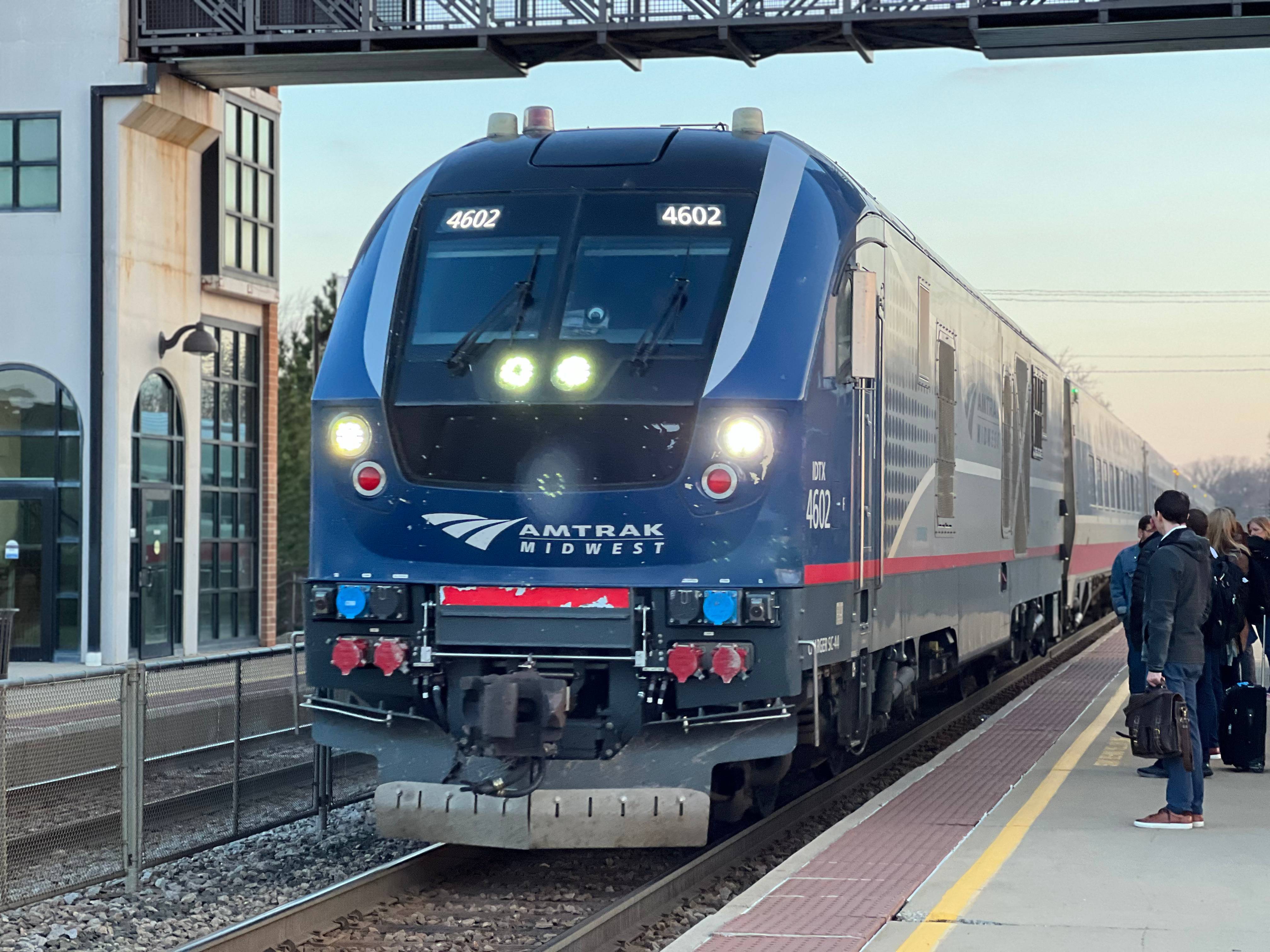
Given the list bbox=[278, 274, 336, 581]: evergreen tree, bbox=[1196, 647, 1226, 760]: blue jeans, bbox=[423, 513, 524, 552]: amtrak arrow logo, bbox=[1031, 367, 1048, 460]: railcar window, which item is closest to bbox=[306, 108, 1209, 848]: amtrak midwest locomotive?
bbox=[423, 513, 524, 552]: amtrak arrow logo

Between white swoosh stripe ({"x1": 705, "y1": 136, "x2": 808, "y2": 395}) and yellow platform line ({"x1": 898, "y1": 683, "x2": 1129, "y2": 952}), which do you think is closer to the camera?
yellow platform line ({"x1": 898, "y1": 683, "x2": 1129, "y2": 952})

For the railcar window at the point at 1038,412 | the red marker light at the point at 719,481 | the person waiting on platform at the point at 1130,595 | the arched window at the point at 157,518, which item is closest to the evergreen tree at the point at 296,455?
the arched window at the point at 157,518

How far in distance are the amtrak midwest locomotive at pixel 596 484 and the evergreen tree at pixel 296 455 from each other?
1265 inches

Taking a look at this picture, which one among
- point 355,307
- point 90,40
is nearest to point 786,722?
point 355,307

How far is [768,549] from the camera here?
7.96 meters

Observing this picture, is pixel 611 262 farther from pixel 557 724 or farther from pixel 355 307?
pixel 557 724

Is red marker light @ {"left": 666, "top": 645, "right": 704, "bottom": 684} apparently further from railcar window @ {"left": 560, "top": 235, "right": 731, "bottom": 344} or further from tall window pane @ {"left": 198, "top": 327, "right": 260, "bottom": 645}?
tall window pane @ {"left": 198, "top": 327, "right": 260, "bottom": 645}

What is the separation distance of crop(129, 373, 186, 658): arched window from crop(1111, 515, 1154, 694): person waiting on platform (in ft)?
41.0

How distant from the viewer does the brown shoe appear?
8984mm

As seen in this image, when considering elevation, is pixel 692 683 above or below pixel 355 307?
below

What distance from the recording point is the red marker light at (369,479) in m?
8.31

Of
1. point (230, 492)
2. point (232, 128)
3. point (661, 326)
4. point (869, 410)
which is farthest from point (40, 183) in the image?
point (661, 326)

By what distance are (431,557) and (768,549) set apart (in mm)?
1600

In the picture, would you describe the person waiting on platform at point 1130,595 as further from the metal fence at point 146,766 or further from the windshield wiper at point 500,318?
the windshield wiper at point 500,318
